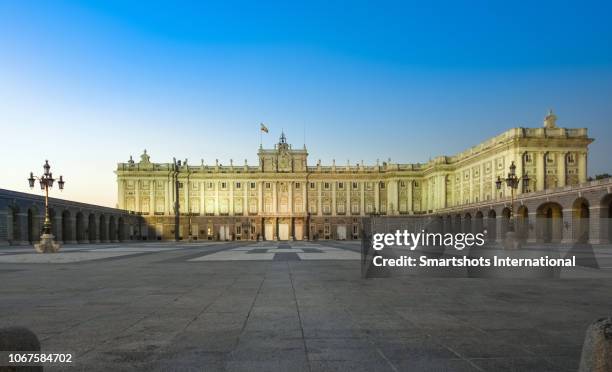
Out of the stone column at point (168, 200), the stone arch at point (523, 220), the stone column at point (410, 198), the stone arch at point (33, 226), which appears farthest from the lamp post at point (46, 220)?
the stone column at point (410, 198)

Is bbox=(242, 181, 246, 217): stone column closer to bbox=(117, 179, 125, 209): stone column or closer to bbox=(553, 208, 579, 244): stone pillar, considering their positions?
bbox=(117, 179, 125, 209): stone column

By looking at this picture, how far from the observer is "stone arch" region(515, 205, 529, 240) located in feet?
196

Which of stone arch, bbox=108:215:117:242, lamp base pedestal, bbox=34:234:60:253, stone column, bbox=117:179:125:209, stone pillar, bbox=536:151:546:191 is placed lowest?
stone arch, bbox=108:215:117:242

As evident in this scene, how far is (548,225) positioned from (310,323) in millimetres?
59774

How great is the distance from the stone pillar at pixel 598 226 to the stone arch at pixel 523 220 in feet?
36.4

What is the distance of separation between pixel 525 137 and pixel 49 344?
255 feet

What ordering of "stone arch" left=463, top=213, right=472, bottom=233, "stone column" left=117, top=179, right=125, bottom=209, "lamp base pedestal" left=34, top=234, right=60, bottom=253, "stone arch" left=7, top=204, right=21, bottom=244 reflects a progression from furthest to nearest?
"stone column" left=117, top=179, right=125, bottom=209
"stone arch" left=463, top=213, right=472, bottom=233
"stone arch" left=7, top=204, right=21, bottom=244
"lamp base pedestal" left=34, top=234, right=60, bottom=253

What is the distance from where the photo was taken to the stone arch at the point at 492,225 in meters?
68.0

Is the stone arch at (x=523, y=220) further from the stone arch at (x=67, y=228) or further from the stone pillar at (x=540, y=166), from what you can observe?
the stone arch at (x=67, y=228)

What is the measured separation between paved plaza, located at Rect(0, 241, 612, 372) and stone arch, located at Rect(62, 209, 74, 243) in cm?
6376

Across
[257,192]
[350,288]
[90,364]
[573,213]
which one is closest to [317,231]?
[257,192]

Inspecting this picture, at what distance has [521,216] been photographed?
6391 centimetres

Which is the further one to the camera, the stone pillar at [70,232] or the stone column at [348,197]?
the stone column at [348,197]

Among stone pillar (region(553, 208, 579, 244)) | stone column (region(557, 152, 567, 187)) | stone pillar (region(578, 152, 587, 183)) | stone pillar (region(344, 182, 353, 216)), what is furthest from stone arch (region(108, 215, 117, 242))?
stone pillar (region(578, 152, 587, 183))
